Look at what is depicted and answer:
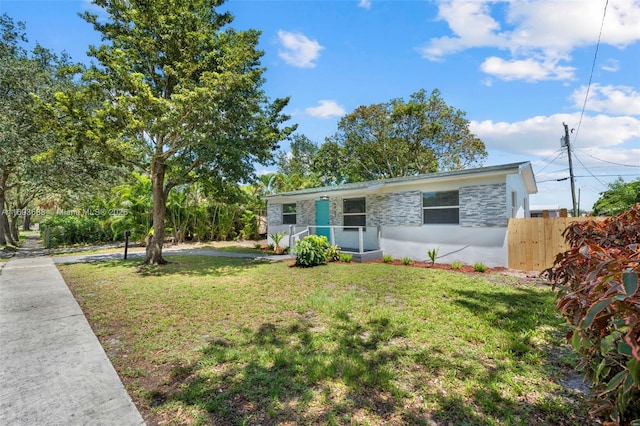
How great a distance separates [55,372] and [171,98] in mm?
8086

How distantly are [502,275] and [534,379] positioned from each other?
6.08 m

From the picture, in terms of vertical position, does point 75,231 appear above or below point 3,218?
below

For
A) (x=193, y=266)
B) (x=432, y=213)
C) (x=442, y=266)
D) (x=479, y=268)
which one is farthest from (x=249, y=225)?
(x=479, y=268)

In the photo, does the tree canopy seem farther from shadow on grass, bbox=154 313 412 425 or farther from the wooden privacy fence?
shadow on grass, bbox=154 313 412 425

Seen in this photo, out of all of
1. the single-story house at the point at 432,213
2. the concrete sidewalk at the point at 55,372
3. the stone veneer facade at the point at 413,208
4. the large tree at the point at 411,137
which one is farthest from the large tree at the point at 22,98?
the large tree at the point at 411,137

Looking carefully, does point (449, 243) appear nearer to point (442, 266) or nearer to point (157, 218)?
point (442, 266)

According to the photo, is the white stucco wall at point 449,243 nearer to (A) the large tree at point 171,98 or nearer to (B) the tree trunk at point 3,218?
(A) the large tree at point 171,98

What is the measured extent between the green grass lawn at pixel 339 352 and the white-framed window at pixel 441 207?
12.1ft

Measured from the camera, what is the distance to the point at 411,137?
80.7ft

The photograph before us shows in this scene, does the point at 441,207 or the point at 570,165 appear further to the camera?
the point at 570,165

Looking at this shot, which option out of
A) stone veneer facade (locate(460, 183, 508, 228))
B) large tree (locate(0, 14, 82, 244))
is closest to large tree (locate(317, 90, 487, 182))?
stone veneer facade (locate(460, 183, 508, 228))

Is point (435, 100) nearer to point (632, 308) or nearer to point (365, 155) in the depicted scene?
point (365, 155)

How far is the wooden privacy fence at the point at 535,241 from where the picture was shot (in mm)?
8938

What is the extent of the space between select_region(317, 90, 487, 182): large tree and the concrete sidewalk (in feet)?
75.4
